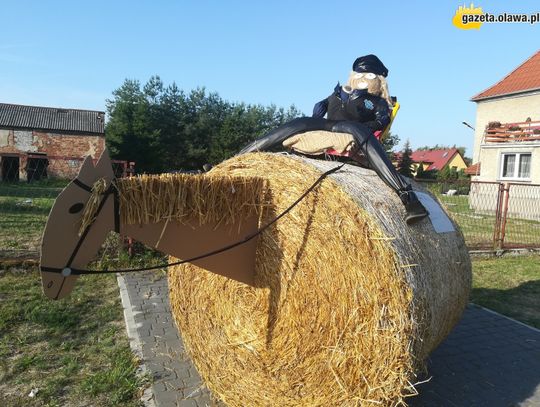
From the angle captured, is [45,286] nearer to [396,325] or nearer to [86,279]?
[396,325]

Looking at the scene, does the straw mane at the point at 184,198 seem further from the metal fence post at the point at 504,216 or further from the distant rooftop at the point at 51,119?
the distant rooftop at the point at 51,119

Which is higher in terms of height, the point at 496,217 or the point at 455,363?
the point at 496,217

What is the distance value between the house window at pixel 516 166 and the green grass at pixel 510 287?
16.1 m

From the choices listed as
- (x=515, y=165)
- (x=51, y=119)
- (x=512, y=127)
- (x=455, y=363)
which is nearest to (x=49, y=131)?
(x=51, y=119)

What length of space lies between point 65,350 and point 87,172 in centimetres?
334

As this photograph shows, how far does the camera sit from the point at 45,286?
7.75 feet

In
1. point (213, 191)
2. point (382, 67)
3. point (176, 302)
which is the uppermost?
point (382, 67)

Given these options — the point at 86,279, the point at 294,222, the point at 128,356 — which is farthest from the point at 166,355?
the point at 86,279

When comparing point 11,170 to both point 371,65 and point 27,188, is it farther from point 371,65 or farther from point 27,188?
point 371,65

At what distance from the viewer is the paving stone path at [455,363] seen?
4184 mm

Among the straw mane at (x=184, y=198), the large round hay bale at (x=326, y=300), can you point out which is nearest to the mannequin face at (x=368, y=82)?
the large round hay bale at (x=326, y=300)

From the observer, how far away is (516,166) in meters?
25.7

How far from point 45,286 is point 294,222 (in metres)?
1.70

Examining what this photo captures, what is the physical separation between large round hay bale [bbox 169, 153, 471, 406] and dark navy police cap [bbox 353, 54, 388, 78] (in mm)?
1383
